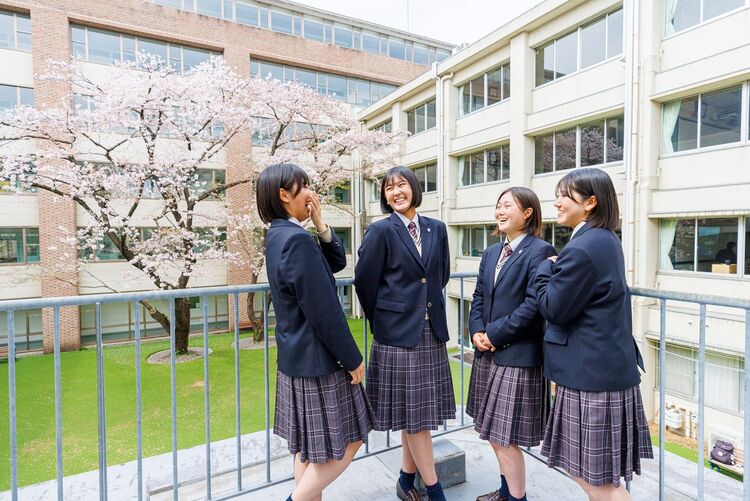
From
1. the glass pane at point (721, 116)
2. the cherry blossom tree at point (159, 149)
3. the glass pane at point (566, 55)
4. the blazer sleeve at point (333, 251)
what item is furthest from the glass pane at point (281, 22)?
the blazer sleeve at point (333, 251)

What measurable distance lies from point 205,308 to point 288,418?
26.8 inches

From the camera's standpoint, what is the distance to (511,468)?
1.99 m

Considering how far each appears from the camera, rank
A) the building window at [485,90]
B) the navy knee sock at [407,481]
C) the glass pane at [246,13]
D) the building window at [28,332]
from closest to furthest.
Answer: the navy knee sock at [407,481], the building window at [485,90], the building window at [28,332], the glass pane at [246,13]

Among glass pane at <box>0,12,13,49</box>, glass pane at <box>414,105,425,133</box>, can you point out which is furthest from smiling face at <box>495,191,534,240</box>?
glass pane at <box>0,12,13,49</box>

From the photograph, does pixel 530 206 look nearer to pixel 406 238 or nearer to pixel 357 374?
pixel 406 238

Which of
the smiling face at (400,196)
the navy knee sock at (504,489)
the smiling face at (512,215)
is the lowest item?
the navy knee sock at (504,489)

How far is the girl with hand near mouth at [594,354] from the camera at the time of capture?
1.62m

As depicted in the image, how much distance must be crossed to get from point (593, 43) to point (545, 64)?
158 centimetres

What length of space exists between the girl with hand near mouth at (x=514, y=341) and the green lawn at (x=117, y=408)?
7.36 metres

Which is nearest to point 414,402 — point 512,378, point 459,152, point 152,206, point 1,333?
point 512,378

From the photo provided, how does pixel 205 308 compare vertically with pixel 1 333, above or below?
above

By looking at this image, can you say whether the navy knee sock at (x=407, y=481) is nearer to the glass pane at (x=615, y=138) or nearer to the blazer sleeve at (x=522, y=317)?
the blazer sleeve at (x=522, y=317)

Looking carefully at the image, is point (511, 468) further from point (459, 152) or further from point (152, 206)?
point (152, 206)

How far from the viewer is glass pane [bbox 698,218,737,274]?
8.49 metres
